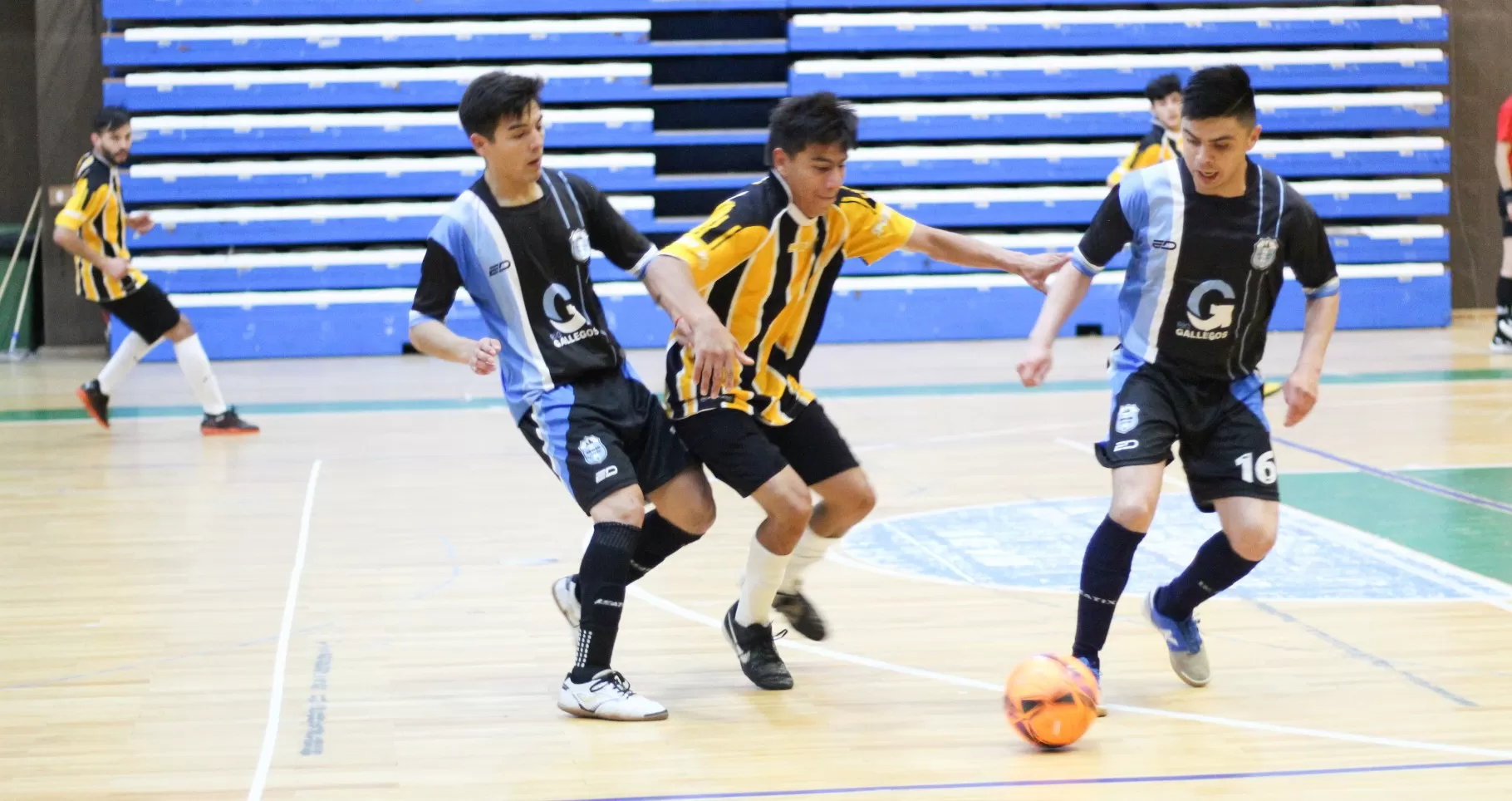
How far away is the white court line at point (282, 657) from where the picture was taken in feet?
11.5

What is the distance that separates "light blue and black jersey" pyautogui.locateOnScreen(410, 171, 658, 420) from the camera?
408cm

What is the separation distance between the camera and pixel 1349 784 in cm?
335

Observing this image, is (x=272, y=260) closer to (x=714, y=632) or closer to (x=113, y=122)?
(x=113, y=122)

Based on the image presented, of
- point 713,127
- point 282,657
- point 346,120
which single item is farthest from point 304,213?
Answer: point 282,657

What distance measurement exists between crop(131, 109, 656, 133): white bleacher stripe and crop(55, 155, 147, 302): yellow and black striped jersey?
4.43 metres

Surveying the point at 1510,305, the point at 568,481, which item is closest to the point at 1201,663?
the point at 568,481

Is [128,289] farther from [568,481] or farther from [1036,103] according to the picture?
[1036,103]

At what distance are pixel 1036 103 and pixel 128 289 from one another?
26.1 ft

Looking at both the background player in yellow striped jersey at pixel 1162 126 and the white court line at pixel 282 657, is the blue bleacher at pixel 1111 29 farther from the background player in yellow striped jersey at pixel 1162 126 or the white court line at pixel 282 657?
the white court line at pixel 282 657

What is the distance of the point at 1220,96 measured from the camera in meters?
3.76

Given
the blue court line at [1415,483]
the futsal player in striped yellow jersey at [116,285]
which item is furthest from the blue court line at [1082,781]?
the futsal player in striped yellow jersey at [116,285]

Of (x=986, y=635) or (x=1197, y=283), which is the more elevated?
(x=1197, y=283)

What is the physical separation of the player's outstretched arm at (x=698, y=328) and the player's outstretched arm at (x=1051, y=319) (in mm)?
651

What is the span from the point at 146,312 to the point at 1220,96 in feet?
22.9
